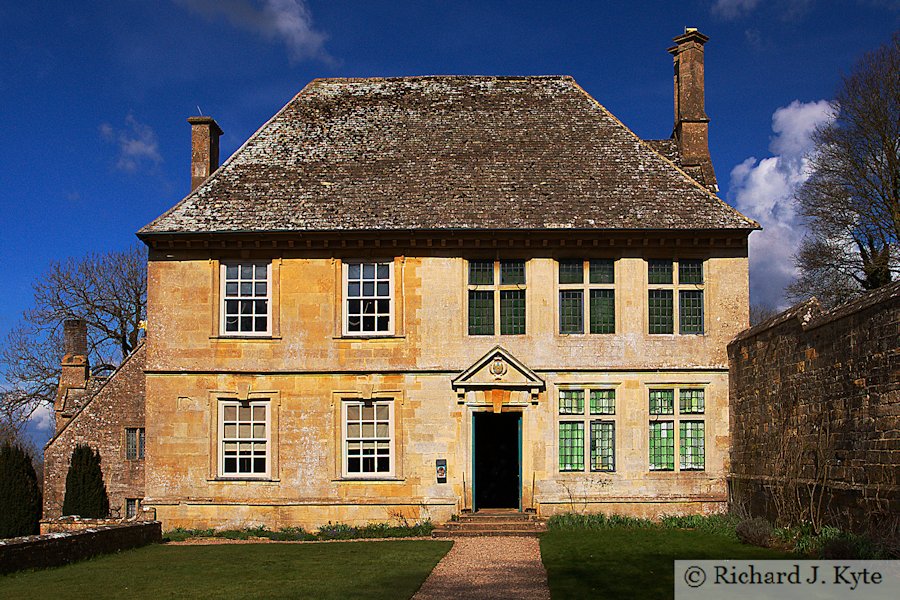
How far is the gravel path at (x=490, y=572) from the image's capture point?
13.7 m

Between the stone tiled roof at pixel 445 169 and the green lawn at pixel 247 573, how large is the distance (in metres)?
7.61

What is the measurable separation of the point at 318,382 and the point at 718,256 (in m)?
10.1

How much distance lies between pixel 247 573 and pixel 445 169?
11.9 meters

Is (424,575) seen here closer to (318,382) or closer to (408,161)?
(318,382)

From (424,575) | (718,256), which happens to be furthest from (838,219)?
(424,575)

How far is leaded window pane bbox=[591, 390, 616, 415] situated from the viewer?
22750 millimetres

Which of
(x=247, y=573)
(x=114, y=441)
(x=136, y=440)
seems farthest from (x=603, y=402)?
(x=114, y=441)

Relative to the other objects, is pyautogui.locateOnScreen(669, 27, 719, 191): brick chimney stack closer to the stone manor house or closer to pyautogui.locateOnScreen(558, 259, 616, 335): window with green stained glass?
the stone manor house

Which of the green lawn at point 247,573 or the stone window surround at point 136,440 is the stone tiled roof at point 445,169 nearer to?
the green lawn at point 247,573

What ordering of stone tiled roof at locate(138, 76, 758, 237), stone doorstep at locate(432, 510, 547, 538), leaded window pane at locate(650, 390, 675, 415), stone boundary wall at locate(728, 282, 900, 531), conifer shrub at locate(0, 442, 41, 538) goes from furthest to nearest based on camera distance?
conifer shrub at locate(0, 442, 41, 538) < stone tiled roof at locate(138, 76, 758, 237) < leaded window pane at locate(650, 390, 675, 415) < stone doorstep at locate(432, 510, 547, 538) < stone boundary wall at locate(728, 282, 900, 531)

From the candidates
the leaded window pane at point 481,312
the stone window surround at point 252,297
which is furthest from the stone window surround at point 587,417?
the stone window surround at point 252,297

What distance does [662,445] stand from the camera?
74.3 ft

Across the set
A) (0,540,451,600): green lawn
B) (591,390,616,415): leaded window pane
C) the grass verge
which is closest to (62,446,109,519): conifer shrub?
(0,540,451,600): green lawn

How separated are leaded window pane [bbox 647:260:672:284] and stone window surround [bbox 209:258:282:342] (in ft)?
29.4
